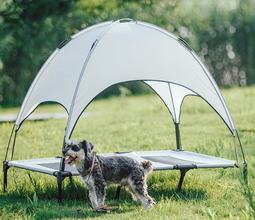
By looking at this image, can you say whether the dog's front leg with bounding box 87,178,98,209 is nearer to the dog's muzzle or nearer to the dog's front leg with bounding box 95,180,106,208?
the dog's front leg with bounding box 95,180,106,208

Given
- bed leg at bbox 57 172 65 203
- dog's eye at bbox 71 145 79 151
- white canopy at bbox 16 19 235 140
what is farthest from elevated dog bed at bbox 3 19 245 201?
dog's eye at bbox 71 145 79 151

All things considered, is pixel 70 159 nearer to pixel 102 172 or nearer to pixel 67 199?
pixel 102 172

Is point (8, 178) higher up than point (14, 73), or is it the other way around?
point (14, 73)

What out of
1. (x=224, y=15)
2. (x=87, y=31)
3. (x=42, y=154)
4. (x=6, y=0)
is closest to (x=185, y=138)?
(x=42, y=154)

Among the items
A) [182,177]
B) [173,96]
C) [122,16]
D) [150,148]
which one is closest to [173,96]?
[173,96]

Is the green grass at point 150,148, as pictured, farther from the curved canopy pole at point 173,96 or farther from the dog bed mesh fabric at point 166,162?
the curved canopy pole at point 173,96

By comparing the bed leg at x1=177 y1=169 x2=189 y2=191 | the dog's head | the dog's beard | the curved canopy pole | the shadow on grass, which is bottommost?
the shadow on grass

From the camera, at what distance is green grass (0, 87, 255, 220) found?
6.20 m

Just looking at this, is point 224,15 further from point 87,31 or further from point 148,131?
point 87,31

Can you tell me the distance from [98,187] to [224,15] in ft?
74.3

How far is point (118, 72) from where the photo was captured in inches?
279

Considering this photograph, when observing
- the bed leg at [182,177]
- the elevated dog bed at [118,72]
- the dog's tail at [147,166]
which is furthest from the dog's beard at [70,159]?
the bed leg at [182,177]

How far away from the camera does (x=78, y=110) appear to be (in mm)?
6867

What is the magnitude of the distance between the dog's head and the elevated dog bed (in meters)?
0.49
